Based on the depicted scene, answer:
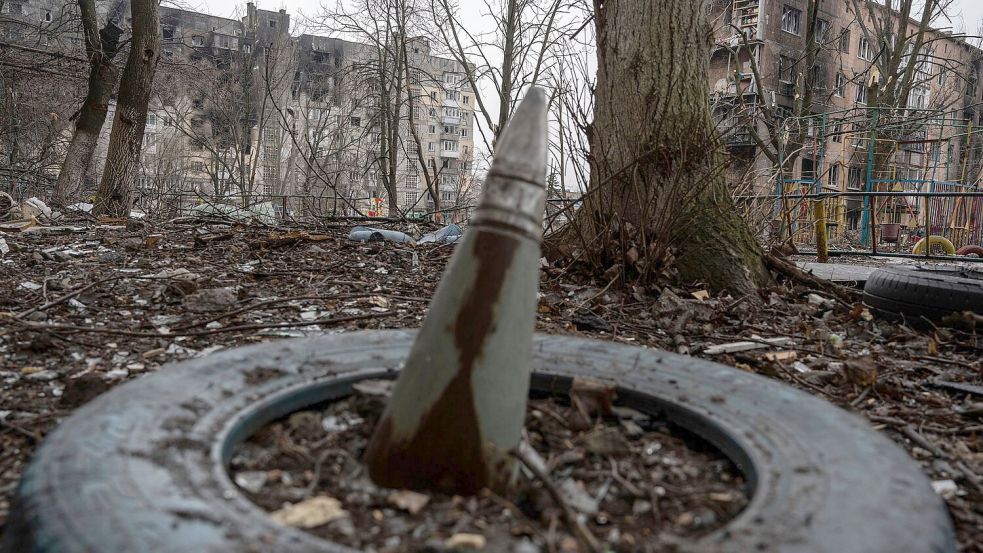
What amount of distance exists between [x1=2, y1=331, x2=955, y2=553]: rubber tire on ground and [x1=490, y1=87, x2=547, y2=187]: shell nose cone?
0.77 metres

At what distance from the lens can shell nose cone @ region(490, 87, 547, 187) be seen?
4.77 ft

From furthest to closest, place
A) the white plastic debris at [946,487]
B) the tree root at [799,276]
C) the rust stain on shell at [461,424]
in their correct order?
the tree root at [799,276] < the white plastic debris at [946,487] < the rust stain on shell at [461,424]

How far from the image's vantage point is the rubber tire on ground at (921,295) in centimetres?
419

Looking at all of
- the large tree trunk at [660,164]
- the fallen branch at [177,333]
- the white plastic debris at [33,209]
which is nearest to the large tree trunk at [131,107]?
the white plastic debris at [33,209]

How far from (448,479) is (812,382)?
2.33 meters

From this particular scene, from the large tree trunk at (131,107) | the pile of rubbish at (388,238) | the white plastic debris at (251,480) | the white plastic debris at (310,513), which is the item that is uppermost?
the large tree trunk at (131,107)

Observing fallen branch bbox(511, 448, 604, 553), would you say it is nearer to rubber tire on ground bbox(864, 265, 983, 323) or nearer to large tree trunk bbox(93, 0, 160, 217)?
rubber tire on ground bbox(864, 265, 983, 323)

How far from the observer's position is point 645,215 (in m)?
4.96

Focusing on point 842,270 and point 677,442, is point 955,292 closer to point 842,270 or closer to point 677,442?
point 842,270

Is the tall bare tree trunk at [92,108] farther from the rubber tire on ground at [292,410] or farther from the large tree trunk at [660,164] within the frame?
the rubber tire on ground at [292,410]

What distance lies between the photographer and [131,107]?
12422 mm

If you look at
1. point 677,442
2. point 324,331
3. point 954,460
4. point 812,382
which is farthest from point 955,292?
point 324,331

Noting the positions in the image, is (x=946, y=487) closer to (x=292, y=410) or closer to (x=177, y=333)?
(x=292, y=410)

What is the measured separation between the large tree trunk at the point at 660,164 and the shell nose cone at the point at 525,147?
3.42 metres
